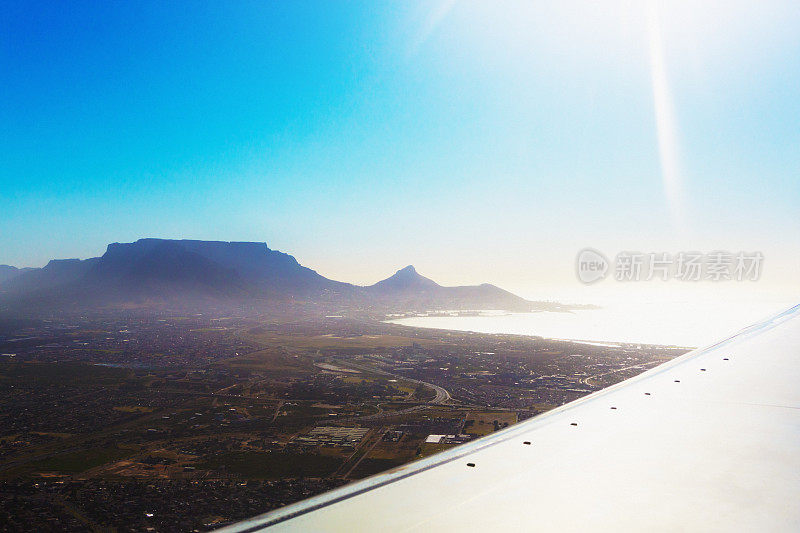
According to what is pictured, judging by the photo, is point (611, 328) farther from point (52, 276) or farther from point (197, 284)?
point (52, 276)

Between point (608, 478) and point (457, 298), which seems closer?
point (608, 478)

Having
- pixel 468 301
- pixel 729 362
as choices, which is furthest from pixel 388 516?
pixel 468 301

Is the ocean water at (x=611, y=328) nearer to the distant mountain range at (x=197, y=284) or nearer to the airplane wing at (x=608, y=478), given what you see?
the distant mountain range at (x=197, y=284)

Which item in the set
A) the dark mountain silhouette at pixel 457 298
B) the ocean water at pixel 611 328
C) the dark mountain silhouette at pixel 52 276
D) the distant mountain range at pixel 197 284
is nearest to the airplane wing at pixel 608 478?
the ocean water at pixel 611 328

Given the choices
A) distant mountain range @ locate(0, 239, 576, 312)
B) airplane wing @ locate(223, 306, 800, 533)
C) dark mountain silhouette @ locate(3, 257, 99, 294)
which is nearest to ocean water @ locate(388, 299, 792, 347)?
distant mountain range @ locate(0, 239, 576, 312)

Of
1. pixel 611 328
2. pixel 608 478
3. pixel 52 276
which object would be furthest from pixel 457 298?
pixel 608 478

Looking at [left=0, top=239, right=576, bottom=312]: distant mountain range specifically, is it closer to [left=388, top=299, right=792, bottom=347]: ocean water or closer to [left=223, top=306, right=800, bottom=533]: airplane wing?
[left=388, top=299, right=792, bottom=347]: ocean water
